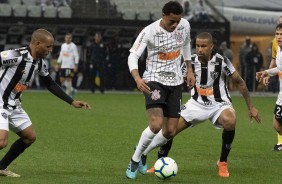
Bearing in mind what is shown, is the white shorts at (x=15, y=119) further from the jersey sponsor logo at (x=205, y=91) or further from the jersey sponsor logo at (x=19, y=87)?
the jersey sponsor logo at (x=205, y=91)

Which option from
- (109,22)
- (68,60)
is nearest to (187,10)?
(109,22)

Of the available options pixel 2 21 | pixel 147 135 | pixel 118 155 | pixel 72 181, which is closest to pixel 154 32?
pixel 147 135

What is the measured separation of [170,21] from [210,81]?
1545 mm

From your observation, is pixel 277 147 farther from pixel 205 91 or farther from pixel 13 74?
pixel 13 74

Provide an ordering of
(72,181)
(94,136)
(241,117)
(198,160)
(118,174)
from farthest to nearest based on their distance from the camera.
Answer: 1. (241,117)
2. (94,136)
3. (198,160)
4. (118,174)
5. (72,181)

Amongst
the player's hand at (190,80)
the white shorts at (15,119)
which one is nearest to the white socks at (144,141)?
the player's hand at (190,80)

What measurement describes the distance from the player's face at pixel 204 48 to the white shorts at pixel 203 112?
69 centimetres

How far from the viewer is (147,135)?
10.5 meters

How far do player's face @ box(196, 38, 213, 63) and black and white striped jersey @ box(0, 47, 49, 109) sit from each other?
2.36 m

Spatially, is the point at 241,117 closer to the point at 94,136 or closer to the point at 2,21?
the point at 94,136

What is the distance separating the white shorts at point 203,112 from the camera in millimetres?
11555

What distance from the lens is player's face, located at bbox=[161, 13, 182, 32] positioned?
10.4m

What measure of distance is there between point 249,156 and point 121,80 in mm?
22204

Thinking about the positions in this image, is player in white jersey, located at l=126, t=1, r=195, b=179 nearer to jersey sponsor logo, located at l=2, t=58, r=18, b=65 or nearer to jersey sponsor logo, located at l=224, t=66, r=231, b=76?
jersey sponsor logo, located at l=224, t=66, r=231, b=76
